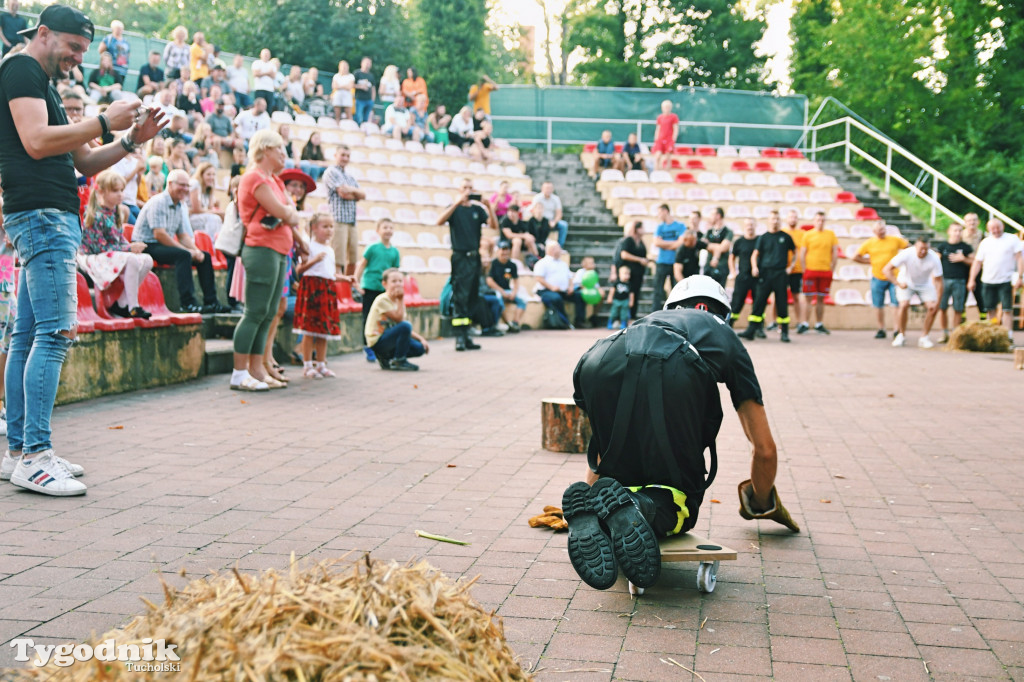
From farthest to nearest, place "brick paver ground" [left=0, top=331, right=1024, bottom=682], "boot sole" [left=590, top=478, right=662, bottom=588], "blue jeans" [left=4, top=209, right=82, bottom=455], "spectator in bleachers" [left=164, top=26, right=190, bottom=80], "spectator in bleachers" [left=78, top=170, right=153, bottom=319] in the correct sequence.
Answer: "spectator in bleachers" [left=164, top=26, right=190, bottom=80], "spectator in bleachers" [left=78, top=170, right=153, bottom=319], "blue jeans" [left=4, top=209, right=82, bottom=455], "boot sole" [left=590, top=478, right=662, bottom=588], "brick paver ground" [left=0, top=331, right=1024, bottom=682]

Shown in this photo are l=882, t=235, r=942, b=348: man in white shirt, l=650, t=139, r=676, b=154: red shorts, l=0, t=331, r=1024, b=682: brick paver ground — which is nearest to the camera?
l=0, t=331, r=1024, b=682: brick paver ground

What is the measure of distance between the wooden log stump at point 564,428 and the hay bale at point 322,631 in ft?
14.5

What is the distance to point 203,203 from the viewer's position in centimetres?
1225

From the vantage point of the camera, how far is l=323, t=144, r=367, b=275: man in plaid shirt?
45.4 feet

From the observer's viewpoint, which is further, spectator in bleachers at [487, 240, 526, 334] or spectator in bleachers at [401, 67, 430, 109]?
spectator in bleachers at [401, 67, 430, 109]

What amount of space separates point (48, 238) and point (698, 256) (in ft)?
43.3

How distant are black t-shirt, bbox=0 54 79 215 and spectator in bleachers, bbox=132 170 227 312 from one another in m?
5.28

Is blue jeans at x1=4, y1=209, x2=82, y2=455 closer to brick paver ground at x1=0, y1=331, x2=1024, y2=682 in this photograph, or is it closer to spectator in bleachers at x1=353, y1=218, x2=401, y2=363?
brick paver ground at x1=0, y1=331, x2=1024, y2=682

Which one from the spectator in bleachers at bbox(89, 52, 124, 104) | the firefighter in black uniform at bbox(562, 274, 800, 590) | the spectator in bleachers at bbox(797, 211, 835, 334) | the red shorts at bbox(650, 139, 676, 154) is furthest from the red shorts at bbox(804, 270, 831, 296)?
the firefighter in black uniform at bbox(562, 274, 800, 590)

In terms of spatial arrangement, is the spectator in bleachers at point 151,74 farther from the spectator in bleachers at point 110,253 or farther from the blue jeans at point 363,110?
the spectator in bleachers at point 110,253

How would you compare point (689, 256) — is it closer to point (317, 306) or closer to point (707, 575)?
point (317, 306)

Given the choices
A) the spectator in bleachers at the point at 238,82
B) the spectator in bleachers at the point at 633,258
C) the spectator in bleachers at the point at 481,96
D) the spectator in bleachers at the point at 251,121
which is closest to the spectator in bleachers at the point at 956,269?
the spectator in bleachers at the point at 633,258

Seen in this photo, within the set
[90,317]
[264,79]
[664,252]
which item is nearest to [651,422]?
[90,317]

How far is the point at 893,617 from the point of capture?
3344 millimetres
